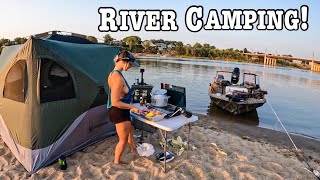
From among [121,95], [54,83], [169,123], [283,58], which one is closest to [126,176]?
[169,123]

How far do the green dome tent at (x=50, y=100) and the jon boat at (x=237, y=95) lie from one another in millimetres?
7838

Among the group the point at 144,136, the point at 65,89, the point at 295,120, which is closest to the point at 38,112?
the point at 65,89

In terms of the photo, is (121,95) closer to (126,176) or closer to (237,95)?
(126,176)

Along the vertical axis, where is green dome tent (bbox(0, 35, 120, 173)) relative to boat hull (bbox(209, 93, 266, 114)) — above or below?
above

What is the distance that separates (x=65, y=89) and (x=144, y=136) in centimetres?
223

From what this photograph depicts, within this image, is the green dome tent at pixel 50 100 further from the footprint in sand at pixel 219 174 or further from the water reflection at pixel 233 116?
the water reflection at pixel 233 116

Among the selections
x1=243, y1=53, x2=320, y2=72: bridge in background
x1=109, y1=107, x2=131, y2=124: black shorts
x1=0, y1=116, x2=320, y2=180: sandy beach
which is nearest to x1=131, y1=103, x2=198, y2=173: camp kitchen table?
x1=109, y1=107, x2=131, y2=124: black shorts

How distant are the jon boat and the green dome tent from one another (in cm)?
784

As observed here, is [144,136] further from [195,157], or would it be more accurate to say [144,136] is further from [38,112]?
[38,112]

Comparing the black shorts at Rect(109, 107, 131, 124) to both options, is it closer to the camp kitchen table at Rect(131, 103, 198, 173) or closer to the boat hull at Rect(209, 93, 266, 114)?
the camp kitchen table at Rect(131, 103, 198, 173)

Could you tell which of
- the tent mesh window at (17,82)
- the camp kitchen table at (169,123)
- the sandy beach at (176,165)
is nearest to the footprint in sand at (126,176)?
the sandy beach at (176,165)

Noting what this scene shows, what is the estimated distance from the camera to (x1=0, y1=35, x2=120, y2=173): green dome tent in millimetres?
4297

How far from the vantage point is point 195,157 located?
4.86 meters

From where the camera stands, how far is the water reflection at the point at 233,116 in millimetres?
11072
